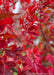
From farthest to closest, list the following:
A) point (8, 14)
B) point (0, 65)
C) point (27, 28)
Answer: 1. point (27, 28)
2. point (0, 65)
3. point (8, 14)

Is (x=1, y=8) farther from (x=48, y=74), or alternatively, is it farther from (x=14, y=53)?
(x=48, y=74)

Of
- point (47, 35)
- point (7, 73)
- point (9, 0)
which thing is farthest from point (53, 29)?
point (7, 73)

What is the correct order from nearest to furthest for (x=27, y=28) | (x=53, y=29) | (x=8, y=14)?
(x=8, y=14), (x=27, y=28), (x=53, y=29)

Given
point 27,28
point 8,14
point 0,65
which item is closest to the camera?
point 8,14

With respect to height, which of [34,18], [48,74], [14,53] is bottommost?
[48,74]

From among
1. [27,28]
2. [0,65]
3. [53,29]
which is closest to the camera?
[0,65]

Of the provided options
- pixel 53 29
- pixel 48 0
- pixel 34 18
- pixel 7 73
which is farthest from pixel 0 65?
pixel 53 29

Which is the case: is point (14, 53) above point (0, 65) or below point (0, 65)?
above

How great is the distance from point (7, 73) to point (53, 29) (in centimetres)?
76

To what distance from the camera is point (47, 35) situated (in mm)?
1341

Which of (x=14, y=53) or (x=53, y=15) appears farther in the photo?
(x=53, y=15)

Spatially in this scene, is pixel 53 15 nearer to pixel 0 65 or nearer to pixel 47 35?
pixel 47 35

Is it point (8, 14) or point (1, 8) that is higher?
point (1, 8)

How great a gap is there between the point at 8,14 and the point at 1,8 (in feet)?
1.18
